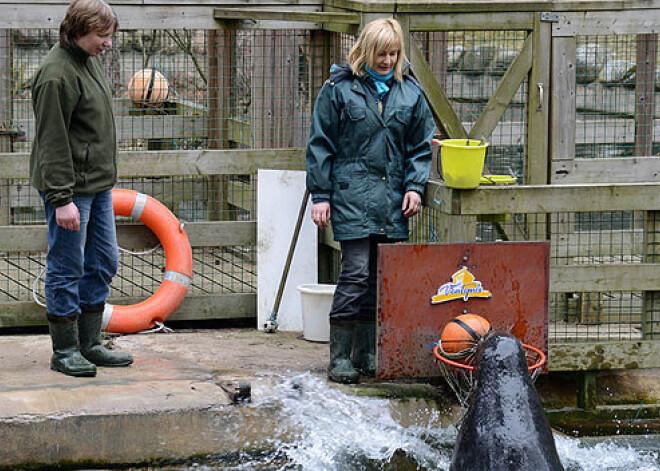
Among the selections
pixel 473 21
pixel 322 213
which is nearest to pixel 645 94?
pixel 473 21

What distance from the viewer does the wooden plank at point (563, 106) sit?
758cm

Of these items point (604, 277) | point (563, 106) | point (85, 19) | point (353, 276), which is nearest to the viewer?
point (85, 19)

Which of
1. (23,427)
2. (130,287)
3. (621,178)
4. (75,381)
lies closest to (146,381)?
(75,381)

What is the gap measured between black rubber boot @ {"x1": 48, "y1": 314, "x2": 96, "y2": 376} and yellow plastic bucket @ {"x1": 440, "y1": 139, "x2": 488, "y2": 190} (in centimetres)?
208

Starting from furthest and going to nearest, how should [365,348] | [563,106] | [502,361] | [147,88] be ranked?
1. [147,88]
2. [563,106]
3. [365,348]
4. [502,361]

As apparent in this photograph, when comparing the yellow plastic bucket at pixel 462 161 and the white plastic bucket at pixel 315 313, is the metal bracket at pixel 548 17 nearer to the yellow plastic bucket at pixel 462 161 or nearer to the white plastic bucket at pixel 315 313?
the yellow plastic bucket at pixel 462 161

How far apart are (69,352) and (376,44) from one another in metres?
2.27

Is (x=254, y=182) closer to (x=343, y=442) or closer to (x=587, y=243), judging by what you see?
(x=587, y=243)

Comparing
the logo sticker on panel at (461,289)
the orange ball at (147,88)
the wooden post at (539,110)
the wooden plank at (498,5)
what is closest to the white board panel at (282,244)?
the wooden plank at (498,5)

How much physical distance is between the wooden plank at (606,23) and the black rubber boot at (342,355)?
2.72 m

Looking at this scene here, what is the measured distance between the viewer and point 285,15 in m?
7.27

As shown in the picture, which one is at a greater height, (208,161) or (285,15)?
(285,15)

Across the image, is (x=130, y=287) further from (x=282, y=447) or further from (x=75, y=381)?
(x=282, y=447)

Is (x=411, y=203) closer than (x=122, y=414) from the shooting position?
No
